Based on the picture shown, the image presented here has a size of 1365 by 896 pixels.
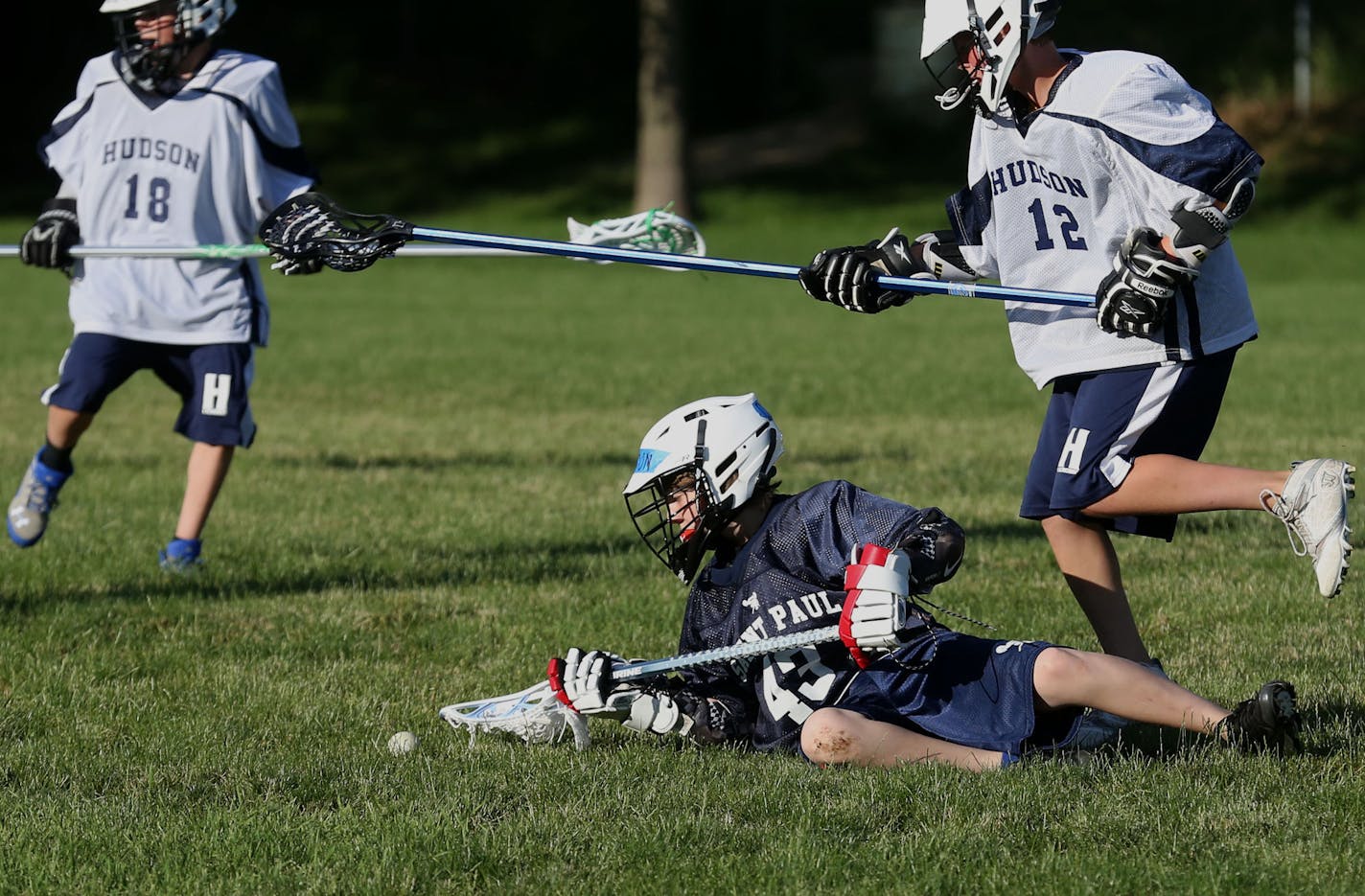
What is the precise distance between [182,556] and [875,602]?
427cm

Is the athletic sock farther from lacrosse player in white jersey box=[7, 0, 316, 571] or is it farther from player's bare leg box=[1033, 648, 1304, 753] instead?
player's bare leg box=[1033, 648, 1304, 753]

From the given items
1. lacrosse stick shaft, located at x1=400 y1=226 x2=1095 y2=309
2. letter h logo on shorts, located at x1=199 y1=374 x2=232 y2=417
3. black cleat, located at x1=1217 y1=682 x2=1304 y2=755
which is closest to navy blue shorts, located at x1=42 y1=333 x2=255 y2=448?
letter h logo on shorts, located at x1=199 y1=374 x2=232 y2=417

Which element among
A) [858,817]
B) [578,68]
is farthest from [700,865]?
[578,68]

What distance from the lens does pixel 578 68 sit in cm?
4662

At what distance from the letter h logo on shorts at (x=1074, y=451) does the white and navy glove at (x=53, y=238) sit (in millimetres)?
4263

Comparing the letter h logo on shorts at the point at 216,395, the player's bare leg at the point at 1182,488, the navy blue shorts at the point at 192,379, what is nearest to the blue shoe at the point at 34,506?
the navy blue shorts at the point at 192,379

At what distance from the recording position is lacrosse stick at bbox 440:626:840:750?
499 cm

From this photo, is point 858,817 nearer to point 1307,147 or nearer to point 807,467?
point 807,467

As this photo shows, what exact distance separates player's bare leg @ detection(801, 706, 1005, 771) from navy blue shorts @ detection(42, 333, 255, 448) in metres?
3.85

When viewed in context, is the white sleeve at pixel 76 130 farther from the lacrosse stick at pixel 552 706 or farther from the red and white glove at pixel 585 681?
the red and white glove at pixel 585 681

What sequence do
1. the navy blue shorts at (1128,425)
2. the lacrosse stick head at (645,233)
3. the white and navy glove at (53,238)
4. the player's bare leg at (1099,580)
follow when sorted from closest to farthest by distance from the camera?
1. the navy blue shorts at (1128,425)
2. the player's bare leg at (1099,580)
3. the lacrosse stick head at (645,233)
4. the white and navy glove at (53,238)

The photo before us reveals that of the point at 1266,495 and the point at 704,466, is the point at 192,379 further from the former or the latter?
the point at 1266,495

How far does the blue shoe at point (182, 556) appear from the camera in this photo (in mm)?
7949

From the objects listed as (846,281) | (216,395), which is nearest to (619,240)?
(846,281)
